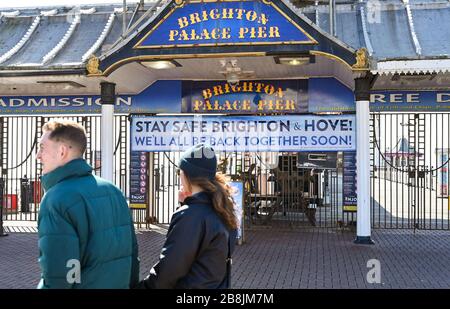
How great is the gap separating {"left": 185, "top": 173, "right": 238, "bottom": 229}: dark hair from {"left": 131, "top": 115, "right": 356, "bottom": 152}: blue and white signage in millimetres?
8414

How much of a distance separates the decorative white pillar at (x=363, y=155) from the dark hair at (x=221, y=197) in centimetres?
777

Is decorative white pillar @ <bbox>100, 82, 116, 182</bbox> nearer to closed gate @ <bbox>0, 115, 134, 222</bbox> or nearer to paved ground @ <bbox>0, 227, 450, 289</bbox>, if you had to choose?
closed gate @ <bbox>0, 115, 134, 222</bbox>

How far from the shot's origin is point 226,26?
9.44m

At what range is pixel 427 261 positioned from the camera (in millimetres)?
8586

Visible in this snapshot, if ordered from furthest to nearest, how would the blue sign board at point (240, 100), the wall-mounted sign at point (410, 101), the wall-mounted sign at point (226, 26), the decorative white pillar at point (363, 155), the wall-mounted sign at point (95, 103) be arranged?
the wall-mounted sign at point (95, 103) < the blue sign board at point (240, 100) < the wall-mounted sign at point (410, 101) < the decorative white pillar at point (363, 155) < the wall-mounted sign at point (226, 26)

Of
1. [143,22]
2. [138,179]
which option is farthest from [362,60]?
[138,179]

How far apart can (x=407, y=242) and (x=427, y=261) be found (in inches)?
79.8

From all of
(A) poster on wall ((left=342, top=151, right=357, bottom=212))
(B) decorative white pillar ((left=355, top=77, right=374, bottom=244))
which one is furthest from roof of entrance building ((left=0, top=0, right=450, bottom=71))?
(A) poster on wall ((left=342, top=151, right=357, bottom=212))

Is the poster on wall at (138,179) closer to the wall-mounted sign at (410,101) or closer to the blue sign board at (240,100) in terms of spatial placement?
the blue sign board at (240,100)

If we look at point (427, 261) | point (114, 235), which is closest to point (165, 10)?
point (427, 261)

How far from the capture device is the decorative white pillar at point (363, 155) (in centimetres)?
1002

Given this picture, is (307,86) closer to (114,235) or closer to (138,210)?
(138,210)

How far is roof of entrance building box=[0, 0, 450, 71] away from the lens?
33.2 ft

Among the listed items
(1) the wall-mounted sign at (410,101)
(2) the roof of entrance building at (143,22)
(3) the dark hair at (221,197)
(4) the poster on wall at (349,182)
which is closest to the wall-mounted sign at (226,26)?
(2) the roof of entrance building at (143,22)
